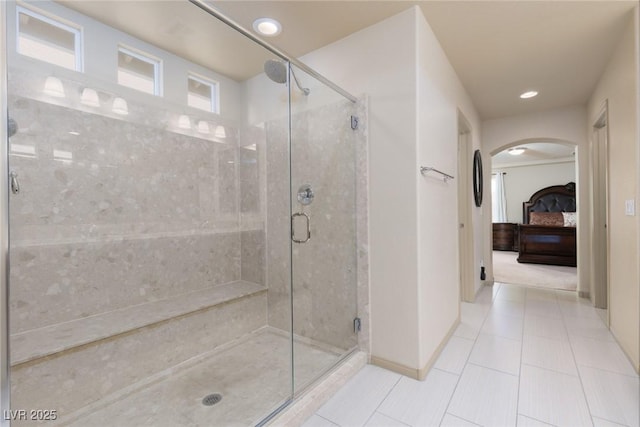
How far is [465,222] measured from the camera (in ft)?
11.9

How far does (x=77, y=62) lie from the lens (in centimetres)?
217

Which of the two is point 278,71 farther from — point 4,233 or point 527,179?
point 527,179

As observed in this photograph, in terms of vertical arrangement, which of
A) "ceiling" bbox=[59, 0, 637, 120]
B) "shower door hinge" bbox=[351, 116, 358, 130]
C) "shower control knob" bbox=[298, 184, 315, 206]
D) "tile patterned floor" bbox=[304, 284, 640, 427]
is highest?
"ceiling" bbox=[59, 0, 637, 120]

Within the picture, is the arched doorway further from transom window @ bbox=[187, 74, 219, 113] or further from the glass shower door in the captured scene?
transom window @ bbox=[187, 74, 219, 113]

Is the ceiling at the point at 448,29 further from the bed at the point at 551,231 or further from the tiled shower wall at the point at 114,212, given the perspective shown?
the bed at the point at 551,231

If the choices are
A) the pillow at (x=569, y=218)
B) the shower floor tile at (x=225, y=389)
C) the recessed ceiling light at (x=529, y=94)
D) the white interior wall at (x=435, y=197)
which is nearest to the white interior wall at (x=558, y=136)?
the recessed ceiling light at (x=529, y=94)

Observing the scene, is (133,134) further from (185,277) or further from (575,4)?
(575,4)

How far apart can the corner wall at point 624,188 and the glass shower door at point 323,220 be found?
79.2 inches

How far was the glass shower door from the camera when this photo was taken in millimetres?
2240

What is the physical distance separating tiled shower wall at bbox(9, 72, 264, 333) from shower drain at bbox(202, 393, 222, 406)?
1.13 metres

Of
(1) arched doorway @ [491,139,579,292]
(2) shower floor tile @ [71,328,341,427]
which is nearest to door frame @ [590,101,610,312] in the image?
(1) arched doorway @ [491,139,579,292]

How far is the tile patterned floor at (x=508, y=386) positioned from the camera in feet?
5.22

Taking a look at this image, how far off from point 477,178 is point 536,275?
2368 mm

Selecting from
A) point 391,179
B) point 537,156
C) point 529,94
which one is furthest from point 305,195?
point 537,156
